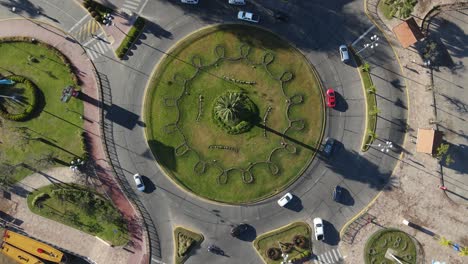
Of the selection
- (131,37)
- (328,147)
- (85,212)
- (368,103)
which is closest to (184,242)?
(85,212)

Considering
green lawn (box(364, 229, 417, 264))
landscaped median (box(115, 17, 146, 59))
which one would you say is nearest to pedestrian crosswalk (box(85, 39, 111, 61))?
landscaped median (box(115, 17, 146, 59))

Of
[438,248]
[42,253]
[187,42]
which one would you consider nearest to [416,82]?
[438,248]

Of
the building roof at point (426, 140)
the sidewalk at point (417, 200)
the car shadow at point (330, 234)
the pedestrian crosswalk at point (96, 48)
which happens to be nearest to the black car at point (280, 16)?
the sidewalk at point (417, 200)

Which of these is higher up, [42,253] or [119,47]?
[119,47]

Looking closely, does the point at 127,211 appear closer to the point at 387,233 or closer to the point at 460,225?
the point at 387,233

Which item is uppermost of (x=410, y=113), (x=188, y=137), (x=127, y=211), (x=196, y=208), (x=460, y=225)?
(x=410, y=113)

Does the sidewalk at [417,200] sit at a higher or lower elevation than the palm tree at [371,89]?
lower

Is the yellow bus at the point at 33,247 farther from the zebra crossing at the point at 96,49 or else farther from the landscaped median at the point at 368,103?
the landscaped median at the point at 368,103
